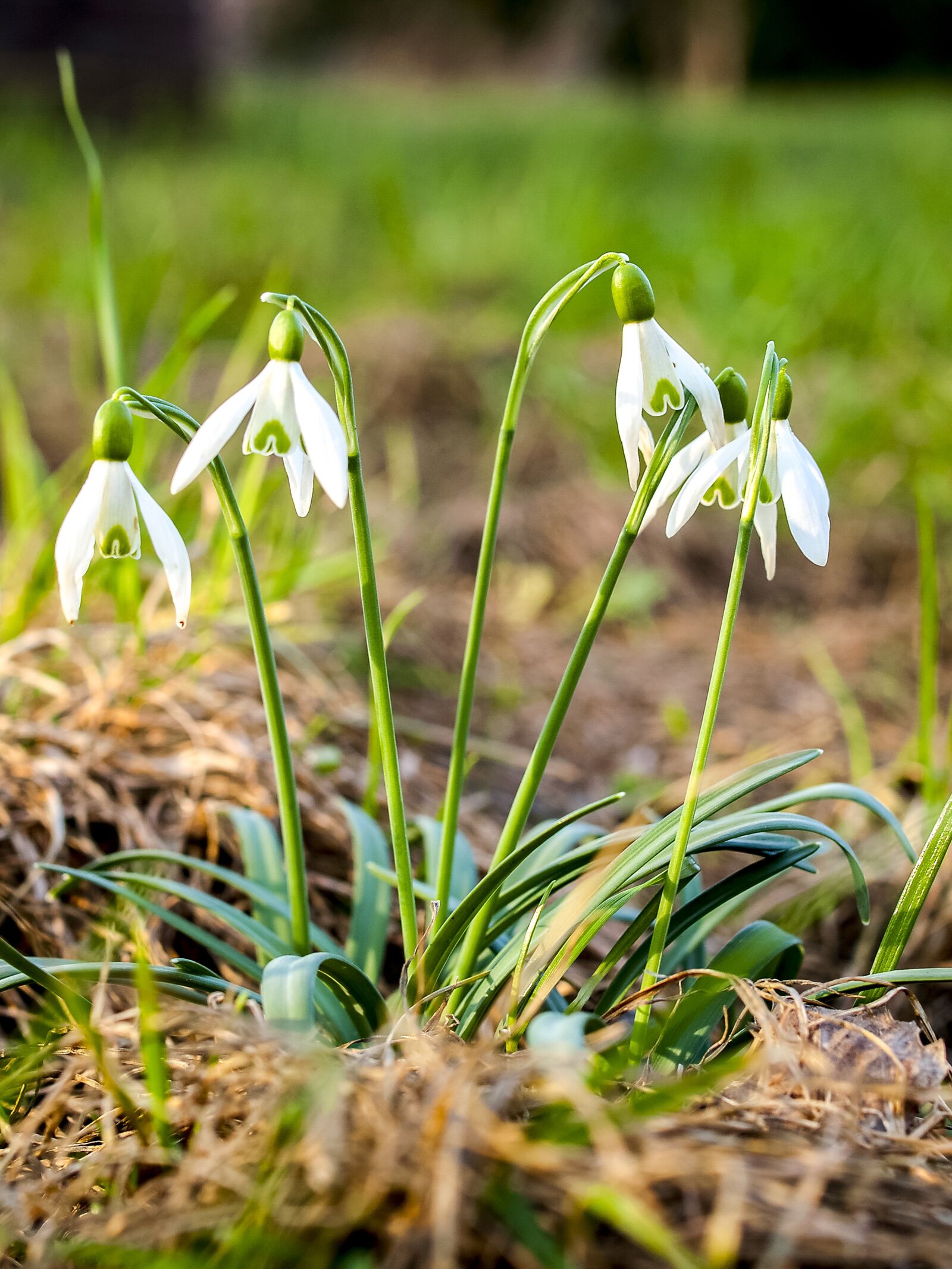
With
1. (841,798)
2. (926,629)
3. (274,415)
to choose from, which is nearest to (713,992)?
(841,798)

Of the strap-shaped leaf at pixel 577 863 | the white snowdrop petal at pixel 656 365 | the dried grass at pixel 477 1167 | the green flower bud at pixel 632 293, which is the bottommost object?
the dried grass at pixel 477 1167

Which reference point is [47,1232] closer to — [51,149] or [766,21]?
[51,149]

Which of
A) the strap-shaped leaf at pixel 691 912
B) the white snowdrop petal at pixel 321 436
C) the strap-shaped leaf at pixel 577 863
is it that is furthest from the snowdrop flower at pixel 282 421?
the strap-shaped leaf at pixel 691 912

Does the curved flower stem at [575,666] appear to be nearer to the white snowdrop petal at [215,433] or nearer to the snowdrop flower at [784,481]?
the snowdrop flower at [784,481]

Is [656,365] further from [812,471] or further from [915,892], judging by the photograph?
[915,892]

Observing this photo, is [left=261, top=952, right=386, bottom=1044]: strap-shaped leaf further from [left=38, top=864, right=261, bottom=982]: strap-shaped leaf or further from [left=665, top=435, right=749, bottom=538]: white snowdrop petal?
[left=665, top=435, right=749, bottom=538]: white snowdrop petal

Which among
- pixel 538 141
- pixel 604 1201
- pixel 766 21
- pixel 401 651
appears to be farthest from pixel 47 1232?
pixel 766 21

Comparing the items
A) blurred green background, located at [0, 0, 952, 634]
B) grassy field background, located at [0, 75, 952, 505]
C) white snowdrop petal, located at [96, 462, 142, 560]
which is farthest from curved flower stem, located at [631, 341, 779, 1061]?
grassy field background, located at [0, 75, 952, 505]
